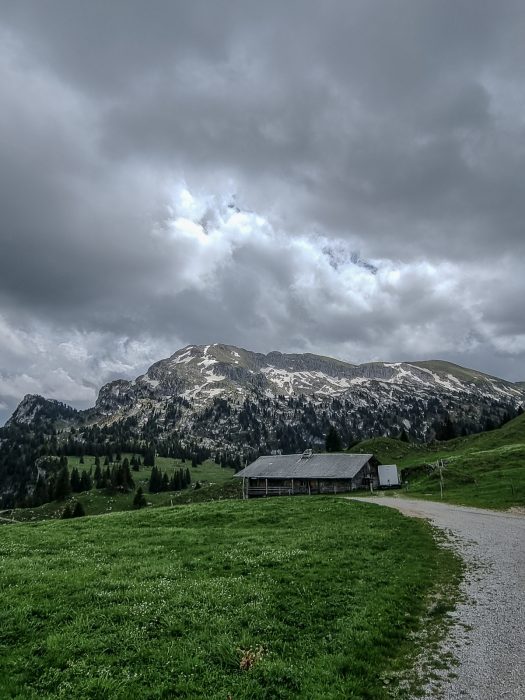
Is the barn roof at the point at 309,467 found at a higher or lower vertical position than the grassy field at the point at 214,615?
higher

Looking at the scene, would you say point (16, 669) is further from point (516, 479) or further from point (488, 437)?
point (488, 437)

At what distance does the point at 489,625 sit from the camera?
1309 centimetres

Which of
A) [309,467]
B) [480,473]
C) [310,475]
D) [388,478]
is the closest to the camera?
[480,473]

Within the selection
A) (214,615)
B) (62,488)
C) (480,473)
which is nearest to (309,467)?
(480,473)

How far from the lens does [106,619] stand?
43.0 ft

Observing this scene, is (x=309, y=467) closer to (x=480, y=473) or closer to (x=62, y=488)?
(x=480, y=473)

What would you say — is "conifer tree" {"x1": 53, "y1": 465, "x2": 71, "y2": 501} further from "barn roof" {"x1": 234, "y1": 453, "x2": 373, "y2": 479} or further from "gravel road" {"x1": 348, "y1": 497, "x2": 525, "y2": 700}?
"gravel road" {"x1": 348, "y1": 497, "x2": 525, "y2": 700}

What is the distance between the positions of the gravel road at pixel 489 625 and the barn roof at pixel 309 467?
2562 inches

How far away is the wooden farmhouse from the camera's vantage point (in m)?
93.2

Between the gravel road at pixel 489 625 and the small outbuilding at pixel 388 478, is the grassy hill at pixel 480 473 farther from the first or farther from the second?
the gravel road at pixel 489 625

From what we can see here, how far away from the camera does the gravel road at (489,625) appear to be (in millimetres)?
9586

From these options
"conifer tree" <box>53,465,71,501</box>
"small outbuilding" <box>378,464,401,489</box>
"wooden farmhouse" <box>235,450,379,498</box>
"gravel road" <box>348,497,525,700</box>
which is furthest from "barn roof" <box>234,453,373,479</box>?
"conifer tree" <box>53,465,71,501</box>

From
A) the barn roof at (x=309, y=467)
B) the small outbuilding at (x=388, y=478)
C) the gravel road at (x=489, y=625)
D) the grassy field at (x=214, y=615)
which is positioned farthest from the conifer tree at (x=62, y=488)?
the gravel road at (x=489, y=625)

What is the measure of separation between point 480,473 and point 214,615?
7427 cm
